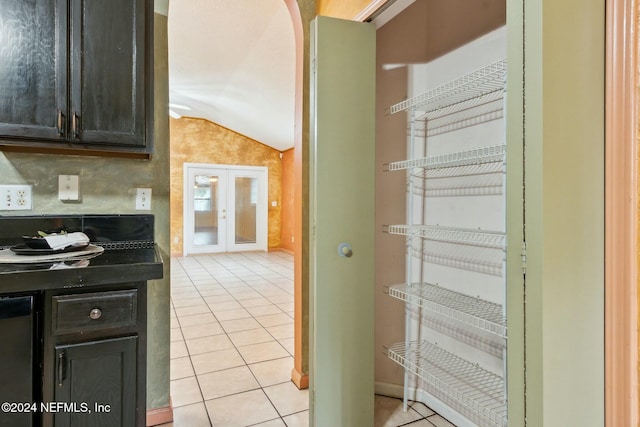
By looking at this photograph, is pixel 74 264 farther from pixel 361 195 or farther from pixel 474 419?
pixel 474 419

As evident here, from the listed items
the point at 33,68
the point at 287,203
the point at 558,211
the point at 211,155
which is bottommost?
the point at 558,211

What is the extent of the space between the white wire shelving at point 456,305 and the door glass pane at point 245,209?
6.99m

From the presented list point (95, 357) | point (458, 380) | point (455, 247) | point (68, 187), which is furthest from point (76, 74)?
point (458, 380)

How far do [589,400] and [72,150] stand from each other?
2254 mm

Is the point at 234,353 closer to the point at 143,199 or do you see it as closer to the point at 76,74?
the point at 143,199

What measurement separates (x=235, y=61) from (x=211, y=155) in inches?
153

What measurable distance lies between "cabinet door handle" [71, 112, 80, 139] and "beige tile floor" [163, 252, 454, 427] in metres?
1.56

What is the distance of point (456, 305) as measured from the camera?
5.83 ft

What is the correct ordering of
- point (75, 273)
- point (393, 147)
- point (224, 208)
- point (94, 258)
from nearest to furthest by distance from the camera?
1. point (75, 273)
2. point (94, 258)
3. point (393, 147)
4. point (224, 208)

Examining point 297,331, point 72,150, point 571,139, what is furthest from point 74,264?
point 571,139

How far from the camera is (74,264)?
1318 millimetres

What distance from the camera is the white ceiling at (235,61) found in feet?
11.9

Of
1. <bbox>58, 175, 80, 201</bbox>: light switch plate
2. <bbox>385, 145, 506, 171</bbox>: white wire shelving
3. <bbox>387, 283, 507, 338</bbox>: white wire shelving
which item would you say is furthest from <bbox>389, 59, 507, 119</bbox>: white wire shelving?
<bbox>58, 175, 80, 201</bbox>: light switch plate

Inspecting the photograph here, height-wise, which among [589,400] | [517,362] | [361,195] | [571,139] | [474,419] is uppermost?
[571,139]
